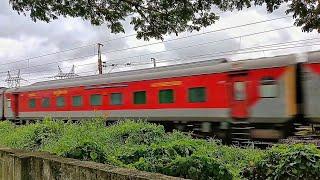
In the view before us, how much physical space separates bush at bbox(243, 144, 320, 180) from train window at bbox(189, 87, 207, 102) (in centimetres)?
1115

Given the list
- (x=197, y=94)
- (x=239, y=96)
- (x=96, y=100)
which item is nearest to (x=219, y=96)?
(x=239, y=96)

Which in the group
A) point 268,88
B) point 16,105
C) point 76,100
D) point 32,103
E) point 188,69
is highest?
point 188,69

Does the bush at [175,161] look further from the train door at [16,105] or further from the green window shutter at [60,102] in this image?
the train door at [16,105]

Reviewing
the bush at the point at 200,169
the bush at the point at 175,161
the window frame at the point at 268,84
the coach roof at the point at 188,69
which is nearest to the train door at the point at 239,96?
the coach roof at the point at 188,69

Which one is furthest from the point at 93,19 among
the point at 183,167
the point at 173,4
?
the point at 183,167

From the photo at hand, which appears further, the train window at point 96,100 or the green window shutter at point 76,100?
the green window shutter at point 76,100

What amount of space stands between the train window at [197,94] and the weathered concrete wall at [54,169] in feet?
34.2

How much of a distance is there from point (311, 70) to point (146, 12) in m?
7.32

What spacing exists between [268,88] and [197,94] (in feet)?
9.50

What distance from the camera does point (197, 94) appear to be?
16.1m

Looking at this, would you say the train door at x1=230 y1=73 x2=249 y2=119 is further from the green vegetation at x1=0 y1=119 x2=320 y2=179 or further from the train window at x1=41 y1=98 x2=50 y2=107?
the train window at x1=41 y1=98 x2=50 y2=107

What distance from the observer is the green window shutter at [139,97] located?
18.1 metres

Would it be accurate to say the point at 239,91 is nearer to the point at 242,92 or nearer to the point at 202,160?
the point at 242,92

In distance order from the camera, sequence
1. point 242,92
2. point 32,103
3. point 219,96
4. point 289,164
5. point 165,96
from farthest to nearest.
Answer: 1. point 32,103
2. point 165,96
3. point 219,96
4. point 242,92
5. point 289,164
